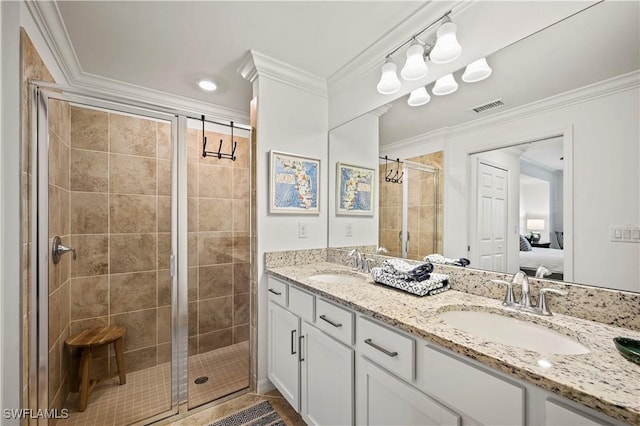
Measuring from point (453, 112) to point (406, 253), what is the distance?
882mm

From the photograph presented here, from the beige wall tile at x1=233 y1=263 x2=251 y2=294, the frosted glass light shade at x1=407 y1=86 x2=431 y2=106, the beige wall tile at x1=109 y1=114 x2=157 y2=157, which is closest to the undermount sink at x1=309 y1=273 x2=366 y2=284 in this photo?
the beige wall tile at x1=233 y1=263 x2=251 y2=294

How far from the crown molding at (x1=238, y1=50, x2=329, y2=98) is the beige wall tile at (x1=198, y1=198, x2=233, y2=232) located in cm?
95

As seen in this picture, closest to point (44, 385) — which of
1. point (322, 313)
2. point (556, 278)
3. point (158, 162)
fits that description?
point (158, 162)

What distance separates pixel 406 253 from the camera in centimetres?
174

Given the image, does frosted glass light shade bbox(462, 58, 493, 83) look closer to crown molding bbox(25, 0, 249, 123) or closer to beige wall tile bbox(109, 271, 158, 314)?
crown molding bbox(25, 0, 249, 123)

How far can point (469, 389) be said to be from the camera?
2.50 feet

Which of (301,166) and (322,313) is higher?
(301,166)

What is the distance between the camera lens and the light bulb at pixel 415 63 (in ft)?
4.90

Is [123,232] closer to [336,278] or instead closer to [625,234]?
[336,278]

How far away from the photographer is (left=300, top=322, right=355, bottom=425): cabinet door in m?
1.18

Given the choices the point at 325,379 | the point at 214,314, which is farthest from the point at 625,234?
the point at 214,314

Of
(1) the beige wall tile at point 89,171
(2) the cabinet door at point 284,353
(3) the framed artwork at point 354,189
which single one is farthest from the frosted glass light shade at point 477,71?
(1) the beige wall tile at point 89,171

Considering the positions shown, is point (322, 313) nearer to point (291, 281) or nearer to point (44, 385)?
point (291, 281)

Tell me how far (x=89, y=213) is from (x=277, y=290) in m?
1.42
